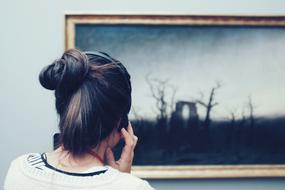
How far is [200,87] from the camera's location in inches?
74.3

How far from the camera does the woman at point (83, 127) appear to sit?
87 centimetres

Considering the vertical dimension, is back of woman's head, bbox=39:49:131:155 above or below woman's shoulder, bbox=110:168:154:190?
above

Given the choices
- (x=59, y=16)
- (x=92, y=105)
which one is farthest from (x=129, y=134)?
(x=59, y=16)

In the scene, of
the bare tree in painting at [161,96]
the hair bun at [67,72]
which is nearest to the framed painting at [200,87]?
the bare tree in painting at [161,96]

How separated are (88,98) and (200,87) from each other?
1068mm

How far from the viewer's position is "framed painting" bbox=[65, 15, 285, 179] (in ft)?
6.11

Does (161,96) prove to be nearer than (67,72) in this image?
No

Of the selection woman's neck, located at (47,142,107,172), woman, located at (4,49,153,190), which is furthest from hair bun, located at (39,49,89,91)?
woman's neck, located at (47,142,107,172)

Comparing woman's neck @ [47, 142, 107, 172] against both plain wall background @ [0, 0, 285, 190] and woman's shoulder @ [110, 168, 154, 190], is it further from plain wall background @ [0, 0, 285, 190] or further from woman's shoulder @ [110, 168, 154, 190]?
plain wall background @ [0, 0, 285, 190]

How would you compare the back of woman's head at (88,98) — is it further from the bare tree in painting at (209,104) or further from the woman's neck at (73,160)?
the bare tree in painting at (209,104)

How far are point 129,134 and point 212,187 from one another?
3.29 feet

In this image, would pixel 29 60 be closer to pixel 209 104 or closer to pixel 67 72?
pixel 209 104

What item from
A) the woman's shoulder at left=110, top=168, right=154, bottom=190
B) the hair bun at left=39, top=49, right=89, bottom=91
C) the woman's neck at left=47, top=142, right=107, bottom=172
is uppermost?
the hair bun at left=39, top=49, right=89, bottom=91

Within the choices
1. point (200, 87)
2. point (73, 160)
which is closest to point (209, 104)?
point (200, 87)
